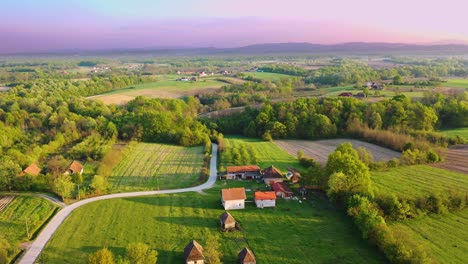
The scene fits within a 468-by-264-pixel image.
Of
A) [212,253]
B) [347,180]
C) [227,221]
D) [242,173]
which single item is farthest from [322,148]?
[212,253]

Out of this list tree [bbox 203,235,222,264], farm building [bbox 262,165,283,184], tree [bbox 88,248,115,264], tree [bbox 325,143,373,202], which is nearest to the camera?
tree [bbox 88,248,115,264]

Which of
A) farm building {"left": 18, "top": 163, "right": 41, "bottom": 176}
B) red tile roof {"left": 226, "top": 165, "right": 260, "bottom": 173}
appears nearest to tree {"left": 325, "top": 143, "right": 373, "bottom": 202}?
red tile roof {"left": 226, "top": 165, "right": 260, "bottom": 173}

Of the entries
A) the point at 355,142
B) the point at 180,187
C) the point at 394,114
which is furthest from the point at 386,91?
the point at 180,187

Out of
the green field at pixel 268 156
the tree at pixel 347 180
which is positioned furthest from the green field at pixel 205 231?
the green field at pixel 268 156

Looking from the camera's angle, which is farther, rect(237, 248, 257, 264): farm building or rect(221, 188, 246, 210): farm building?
rect(221, 188, 246, 210): farm building

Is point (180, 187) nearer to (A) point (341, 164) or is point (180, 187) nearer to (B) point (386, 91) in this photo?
(A) point (341, 164)

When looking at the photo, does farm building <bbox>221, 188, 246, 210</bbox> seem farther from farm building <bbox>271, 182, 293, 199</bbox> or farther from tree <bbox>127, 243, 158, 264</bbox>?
tree <bbox>127, 243, 158, 264</bbox>
